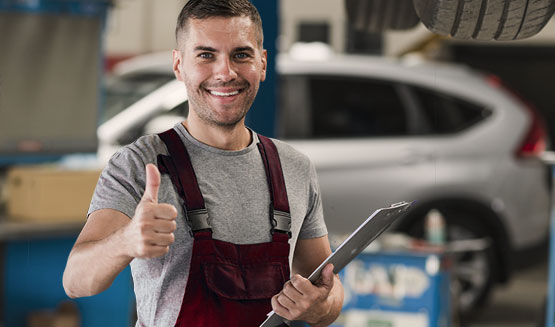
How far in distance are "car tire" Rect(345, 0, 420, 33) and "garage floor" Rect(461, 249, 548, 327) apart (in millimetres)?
4334

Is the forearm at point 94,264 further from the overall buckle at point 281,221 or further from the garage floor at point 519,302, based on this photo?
the garage floor at point 519,302

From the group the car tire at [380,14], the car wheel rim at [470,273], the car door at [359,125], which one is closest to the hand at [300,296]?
the car tire at [380,14]

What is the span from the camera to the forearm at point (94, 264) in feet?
2.09

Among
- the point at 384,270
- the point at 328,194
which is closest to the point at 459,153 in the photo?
the point at 384,270

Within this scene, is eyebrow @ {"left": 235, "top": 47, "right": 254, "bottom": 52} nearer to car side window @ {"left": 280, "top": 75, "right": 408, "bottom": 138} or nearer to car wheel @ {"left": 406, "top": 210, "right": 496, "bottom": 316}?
car side window @ {"left": 280, "top": 75, "right": 408, "bottom": 138}

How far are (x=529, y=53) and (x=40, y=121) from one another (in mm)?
12529

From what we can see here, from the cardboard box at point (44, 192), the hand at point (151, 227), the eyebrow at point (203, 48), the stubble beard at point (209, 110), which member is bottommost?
the cardboard box at point (44, 192)

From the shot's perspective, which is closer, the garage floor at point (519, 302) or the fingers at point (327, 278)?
the fingers at point (327, 278)

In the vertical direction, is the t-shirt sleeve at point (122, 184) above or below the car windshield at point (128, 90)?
above

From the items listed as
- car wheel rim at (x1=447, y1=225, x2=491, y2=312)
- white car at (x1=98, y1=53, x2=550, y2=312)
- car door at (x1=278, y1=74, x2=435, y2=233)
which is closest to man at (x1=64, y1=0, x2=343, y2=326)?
car door at (x1=278, y1=74, x2=435, y2=233)

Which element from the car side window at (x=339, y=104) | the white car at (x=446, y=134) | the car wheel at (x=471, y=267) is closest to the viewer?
the white car at (x=446, y=134)

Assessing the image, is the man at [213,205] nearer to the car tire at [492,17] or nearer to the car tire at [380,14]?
the car tire at [492,17]

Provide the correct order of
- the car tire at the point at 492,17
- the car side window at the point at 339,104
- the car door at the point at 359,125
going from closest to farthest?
1. the car tire at the point at 492,17
2. the car door at the point at 359,125
3. the car side window at the point at 339,104

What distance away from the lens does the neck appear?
0.71 metres
